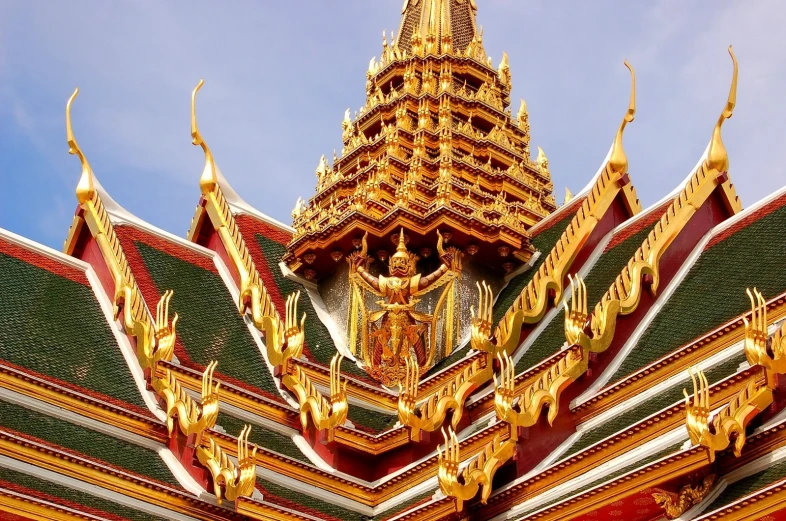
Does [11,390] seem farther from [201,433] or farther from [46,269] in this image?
[46,269]

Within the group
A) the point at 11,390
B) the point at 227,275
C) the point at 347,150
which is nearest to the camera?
the point at 11,390

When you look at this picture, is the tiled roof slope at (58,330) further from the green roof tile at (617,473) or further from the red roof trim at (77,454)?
the green roof tile at (617,473)

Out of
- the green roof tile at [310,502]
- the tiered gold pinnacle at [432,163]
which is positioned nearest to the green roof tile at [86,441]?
the green roof tile at [310,502]

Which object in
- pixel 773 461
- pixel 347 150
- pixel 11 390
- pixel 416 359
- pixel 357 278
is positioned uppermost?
pixel 347 150

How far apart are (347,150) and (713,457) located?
30.6 ft

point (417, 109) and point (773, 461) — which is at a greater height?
point (417, 109)

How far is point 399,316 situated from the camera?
16031mm

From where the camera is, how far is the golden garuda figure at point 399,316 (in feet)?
52.4

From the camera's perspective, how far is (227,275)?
17.2m

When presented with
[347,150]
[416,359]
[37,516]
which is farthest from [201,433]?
[347,150]

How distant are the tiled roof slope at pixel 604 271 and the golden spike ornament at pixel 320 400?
1695 millimetres

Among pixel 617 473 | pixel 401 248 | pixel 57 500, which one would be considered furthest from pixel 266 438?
pixel 617 473

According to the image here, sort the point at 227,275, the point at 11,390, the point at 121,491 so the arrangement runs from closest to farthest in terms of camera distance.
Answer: the point at 121,491
the point at 11,390
the point at 227,275

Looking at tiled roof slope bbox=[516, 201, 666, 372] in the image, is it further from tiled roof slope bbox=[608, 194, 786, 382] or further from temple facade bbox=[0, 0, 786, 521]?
tiled roof slope bbox=[608, 194, 786, 382]
